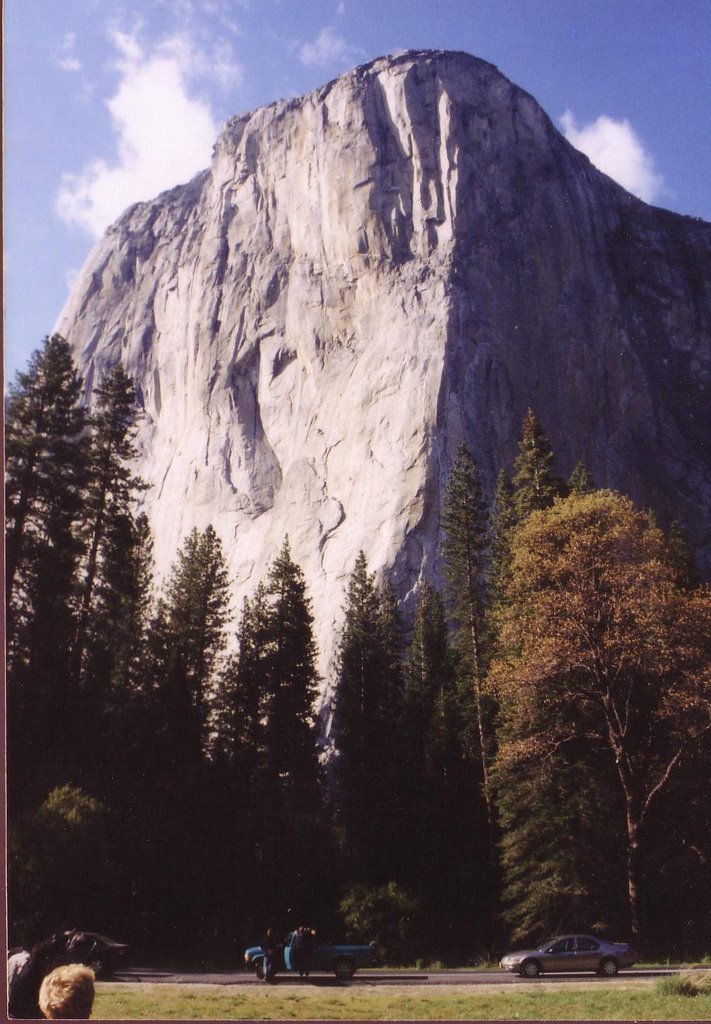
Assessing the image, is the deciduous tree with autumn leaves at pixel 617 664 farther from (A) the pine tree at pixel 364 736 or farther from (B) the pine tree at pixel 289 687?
(B) the pine tree at pixel 289 687

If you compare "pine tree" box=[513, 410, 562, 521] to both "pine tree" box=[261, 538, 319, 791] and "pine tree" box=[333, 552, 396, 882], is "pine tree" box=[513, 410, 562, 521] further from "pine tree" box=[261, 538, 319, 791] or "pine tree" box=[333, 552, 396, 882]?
"pine tree" box=[261, 538, 319, 791]

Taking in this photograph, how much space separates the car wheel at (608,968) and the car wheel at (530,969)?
929mm

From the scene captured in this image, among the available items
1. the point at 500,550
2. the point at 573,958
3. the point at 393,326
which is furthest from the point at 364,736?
the point at 393,326

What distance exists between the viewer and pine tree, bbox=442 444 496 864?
23.0 m

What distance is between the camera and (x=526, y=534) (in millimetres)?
17672

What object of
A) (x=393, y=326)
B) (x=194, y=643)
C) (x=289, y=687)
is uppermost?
(x=393, y=326)

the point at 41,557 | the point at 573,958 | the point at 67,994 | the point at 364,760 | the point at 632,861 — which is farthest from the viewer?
the point at 364,760

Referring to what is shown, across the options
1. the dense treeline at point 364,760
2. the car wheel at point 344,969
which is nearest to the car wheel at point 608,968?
the dense treeline at point 364,760

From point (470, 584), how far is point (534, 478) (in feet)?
13.6

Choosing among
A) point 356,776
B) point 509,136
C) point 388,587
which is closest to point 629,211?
point 509,136

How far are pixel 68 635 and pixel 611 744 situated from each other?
11262 millimetres

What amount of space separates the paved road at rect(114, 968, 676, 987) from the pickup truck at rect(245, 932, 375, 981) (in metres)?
0.14

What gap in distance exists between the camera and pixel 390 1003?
29.1ft

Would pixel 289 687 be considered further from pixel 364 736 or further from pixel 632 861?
pixel 632 861
